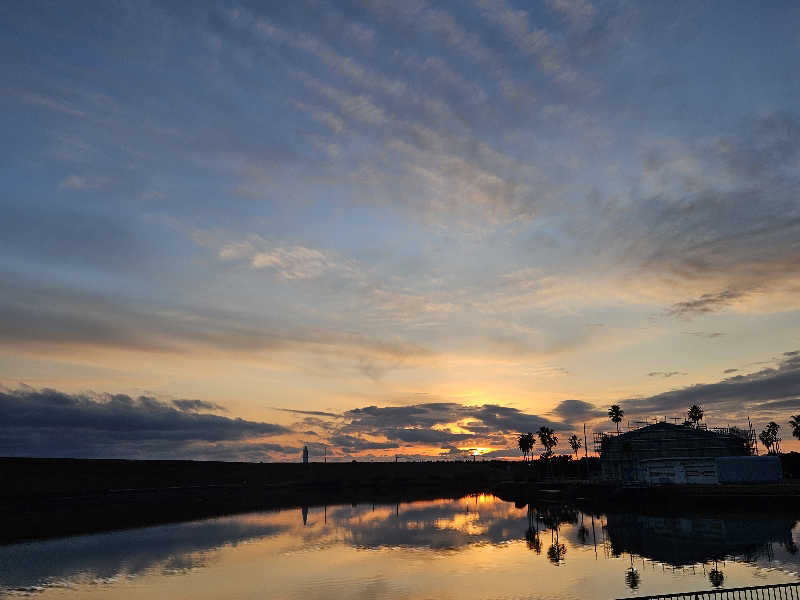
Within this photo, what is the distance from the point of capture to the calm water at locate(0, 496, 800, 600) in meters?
42.4

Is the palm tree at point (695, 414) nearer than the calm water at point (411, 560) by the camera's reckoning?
No

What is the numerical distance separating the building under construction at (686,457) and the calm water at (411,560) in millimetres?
36139

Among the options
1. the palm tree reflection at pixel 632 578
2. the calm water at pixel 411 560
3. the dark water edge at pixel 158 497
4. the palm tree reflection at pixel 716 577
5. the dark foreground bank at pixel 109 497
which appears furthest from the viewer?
the dark water edge at pixel 158 497

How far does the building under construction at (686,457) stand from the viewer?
115 metres

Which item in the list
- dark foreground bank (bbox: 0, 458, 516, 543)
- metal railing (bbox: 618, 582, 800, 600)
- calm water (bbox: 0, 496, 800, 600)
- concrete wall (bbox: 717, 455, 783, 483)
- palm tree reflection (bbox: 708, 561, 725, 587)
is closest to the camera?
metal railing (bbox: 618, 582, 800, 600)

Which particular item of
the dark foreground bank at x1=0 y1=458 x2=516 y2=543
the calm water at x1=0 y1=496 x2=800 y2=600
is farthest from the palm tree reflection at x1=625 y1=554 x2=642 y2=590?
the dark foreground bank at x1=0 y1=458 x2=516 y2=543

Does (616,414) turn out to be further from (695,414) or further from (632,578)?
(632,578)

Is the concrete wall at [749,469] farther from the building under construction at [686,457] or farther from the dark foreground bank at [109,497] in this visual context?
the dark foreground bank at [109,497]

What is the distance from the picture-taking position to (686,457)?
127 m

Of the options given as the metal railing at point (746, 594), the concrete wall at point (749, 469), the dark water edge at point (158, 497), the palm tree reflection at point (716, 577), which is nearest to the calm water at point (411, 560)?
the palm tree reflection at point (716, 577)

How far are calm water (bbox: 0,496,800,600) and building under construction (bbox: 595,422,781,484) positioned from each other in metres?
36.1

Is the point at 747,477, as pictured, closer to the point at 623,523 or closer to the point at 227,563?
the point at 623,523

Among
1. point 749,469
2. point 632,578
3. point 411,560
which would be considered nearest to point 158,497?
point 411,560

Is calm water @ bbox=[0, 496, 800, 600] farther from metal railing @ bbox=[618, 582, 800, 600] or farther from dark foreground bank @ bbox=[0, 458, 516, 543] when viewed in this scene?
dark foreground bank @ bbox=[0, 458, 516, 543]
